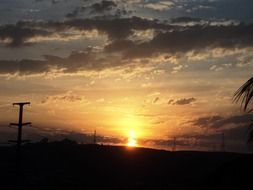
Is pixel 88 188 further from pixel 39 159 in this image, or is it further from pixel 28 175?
pixel 39 159

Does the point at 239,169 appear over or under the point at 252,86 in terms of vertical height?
under

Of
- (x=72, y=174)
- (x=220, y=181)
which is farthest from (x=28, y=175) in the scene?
(x=220, y=181)

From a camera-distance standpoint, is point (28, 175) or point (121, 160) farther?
point (121, 160)

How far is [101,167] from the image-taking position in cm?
10406

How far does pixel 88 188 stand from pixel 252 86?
7939cm

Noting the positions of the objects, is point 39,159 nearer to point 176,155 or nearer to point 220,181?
point 176,155

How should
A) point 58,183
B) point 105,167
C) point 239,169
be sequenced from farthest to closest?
point 105,167 < point 58,183 < point 239,169

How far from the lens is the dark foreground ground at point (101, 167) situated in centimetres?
8738

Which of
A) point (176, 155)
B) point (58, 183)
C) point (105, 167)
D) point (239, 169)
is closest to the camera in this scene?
point (239, 169)

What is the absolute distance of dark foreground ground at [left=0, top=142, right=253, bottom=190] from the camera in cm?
8738

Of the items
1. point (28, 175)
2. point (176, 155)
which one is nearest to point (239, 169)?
point (28, 175)

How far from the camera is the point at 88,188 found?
85562 millimetres

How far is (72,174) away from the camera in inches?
3784

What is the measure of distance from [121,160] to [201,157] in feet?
56.9
